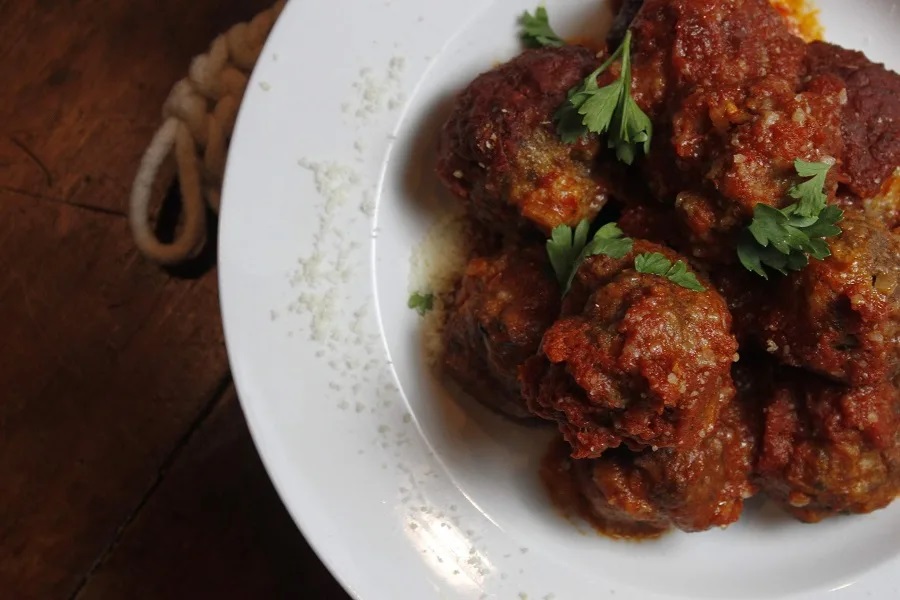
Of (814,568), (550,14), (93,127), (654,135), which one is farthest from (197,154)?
(814,568)

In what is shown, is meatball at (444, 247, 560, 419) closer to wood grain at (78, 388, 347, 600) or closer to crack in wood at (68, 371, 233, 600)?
wood grain at (78, 388, 347, 600)

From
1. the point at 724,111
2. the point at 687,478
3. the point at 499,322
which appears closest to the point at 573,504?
the point at 687,478

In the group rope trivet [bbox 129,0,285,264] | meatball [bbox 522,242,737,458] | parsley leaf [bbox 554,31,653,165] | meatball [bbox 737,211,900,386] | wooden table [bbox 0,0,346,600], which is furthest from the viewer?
wooden table [bbox 0,0,346,600]

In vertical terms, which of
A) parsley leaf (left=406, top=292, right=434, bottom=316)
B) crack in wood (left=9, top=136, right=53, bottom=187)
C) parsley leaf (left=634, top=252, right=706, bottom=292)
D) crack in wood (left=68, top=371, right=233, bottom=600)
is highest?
parsley leaf (left=634, top=252, right=706, bottom=292)

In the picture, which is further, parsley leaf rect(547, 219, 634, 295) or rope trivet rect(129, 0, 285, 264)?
rope trivet rect(129, 0, 285, 264)

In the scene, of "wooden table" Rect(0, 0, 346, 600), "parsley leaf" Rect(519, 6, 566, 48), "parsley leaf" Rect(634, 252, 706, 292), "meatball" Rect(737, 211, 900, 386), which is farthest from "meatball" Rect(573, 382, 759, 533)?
"wooden table" Rect(0, 0, 346, 600)
